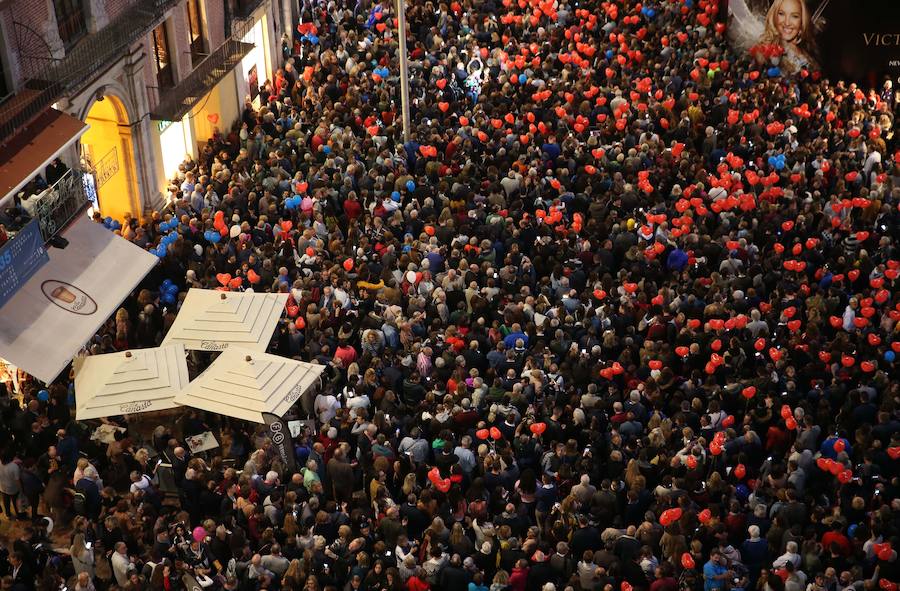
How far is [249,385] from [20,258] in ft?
16.2

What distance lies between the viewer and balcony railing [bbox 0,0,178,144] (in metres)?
23.5

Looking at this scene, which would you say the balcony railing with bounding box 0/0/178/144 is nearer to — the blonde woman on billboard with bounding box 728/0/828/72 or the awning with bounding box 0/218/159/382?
the awning with bounding box 0/218/159/382

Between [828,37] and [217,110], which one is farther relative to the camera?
[828,37]

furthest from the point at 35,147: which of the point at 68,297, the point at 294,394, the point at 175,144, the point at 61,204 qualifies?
the point at 175,144

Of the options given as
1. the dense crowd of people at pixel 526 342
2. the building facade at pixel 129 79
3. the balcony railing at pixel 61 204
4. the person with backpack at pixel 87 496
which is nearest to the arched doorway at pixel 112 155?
the building facade at pixel 129 79

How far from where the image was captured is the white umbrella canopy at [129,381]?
20562 mm

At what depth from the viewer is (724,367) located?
72.3ft

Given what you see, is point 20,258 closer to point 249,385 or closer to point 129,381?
point 129,381

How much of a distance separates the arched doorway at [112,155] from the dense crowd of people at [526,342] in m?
1.32

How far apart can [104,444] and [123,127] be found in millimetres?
9856

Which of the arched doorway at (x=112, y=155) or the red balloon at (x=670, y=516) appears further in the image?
the arched doorway at (x=112, y=155)

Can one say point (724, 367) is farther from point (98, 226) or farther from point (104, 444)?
point (98, 226)

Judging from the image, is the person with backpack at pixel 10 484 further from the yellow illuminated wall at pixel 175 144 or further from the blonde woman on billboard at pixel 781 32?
the blonde woman on billboard at pixel 781 32

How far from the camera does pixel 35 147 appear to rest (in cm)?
2328
